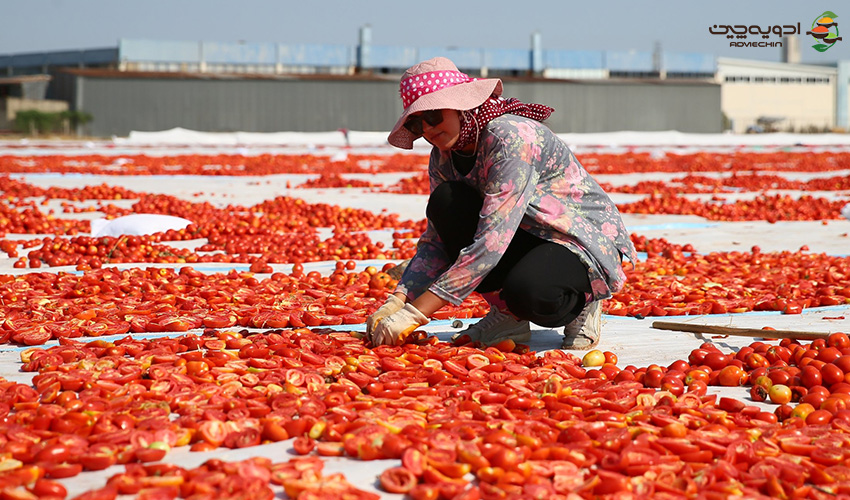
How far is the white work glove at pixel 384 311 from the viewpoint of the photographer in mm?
3659

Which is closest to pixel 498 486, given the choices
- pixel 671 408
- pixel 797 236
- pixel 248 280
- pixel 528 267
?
pixel 671 408

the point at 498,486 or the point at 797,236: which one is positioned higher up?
the point at 797,236

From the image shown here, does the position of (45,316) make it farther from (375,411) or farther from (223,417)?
(375,411)

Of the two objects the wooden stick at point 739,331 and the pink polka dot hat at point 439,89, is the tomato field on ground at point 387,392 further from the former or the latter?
the pink polka dot hat at point 439,89

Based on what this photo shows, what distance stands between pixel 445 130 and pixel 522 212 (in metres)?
0.45

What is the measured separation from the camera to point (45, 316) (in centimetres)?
445

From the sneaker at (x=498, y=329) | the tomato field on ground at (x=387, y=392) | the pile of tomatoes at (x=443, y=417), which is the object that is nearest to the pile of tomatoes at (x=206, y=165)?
the tomato field on ground at (x=387, y=392)

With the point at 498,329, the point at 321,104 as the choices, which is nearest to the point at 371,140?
the point at 321,104

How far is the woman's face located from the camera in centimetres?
A: 349

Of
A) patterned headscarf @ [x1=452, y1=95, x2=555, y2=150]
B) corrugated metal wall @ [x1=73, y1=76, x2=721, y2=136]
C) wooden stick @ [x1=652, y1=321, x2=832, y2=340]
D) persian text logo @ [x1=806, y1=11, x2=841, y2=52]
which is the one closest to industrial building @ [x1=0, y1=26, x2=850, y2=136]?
corrugated metal wall @ [x1=73, y1=76, x2=721, y2=136]

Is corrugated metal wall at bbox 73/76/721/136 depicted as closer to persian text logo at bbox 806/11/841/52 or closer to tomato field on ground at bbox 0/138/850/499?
persian text logo at bbox 806/11/841/52

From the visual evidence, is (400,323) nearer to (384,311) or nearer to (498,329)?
(384,311)

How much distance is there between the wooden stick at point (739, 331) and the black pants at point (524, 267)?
0.66m

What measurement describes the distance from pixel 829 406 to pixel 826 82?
7253cm
